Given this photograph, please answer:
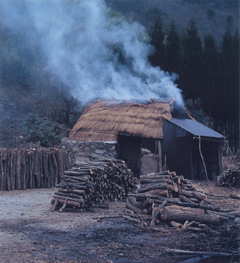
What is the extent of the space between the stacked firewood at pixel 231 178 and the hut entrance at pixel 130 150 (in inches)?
168

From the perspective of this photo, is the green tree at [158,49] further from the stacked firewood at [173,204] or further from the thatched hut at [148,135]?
the stacked firewood at [173,204]

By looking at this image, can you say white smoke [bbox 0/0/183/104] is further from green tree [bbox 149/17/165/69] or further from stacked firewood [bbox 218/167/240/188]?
stacked firewood [bbox 218/167/240/188]

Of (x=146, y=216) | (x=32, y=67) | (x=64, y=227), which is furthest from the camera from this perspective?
(x=32, y=67)

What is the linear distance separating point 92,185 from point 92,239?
2826 mm

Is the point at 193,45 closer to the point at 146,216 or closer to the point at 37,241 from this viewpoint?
the point at 146,216

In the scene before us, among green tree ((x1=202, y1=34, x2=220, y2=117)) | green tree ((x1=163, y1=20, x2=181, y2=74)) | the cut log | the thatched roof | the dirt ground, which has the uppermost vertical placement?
green tree ((x1=163, y1=20, x2=181, y2=74))

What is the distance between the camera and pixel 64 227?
21.0 ft

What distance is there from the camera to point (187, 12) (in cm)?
4984

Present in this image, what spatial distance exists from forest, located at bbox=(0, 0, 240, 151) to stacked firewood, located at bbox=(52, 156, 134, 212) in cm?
1043

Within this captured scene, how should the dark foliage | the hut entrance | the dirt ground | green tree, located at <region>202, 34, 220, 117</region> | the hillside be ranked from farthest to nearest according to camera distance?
the hillside
green tree, located at <region>202, 34, 220, 117</region>
the dark foliage
the hut entrance
the dirt ground

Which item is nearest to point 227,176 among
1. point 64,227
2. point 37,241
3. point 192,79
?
point 64,227

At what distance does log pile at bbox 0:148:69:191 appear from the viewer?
1100 cm

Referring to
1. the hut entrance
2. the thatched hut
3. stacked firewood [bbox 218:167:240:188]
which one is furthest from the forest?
stacked firewood [bbox 218:167:240:188]

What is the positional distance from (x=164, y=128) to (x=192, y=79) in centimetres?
853
